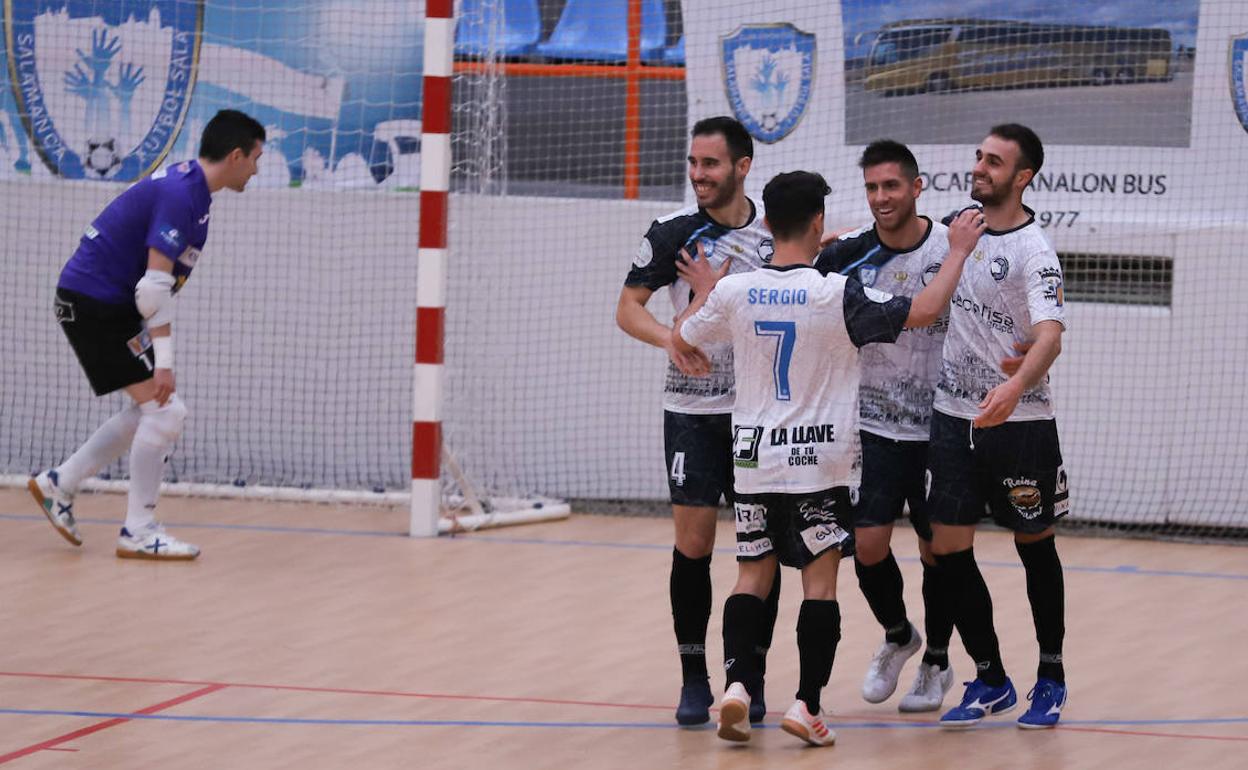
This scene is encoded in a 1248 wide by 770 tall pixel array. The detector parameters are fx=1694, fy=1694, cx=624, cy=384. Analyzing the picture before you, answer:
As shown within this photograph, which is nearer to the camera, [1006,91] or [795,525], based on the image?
[795,525]

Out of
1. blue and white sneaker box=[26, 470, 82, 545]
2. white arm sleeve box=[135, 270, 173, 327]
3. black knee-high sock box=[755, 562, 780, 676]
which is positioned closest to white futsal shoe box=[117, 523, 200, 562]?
blue and white sneaker box=[26, 470, 82, 545]

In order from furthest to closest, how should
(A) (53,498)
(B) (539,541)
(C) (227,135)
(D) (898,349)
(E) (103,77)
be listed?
(E) (103,77) < (B) (539,541) < (A) (53,498) < (C) (227,135) < (D) (898,349)

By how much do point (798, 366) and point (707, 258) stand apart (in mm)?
614

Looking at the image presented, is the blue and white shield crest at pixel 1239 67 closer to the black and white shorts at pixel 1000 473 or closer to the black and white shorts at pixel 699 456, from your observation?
the black and white shorts at pixel 1000 473

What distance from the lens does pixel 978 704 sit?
18.1 feet

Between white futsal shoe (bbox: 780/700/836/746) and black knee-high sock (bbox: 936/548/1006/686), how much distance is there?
68 centimetres

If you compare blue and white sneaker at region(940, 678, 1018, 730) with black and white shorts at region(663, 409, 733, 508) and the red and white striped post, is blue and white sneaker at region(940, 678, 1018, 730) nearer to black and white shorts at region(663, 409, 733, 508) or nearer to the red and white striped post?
black and white shorts at region(663, 409, 733, 508)

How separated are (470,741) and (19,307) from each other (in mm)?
5967

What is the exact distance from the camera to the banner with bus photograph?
356 inches

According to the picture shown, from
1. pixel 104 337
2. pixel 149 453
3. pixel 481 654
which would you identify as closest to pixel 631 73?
pixel 104 337

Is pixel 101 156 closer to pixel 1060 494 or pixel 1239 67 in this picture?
pixel 1239 67

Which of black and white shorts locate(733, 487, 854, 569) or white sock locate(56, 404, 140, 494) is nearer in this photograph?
black and white shorts locate(733, 487, 854, 569)

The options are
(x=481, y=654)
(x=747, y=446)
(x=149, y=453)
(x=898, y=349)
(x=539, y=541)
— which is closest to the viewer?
(x=747, y=446)

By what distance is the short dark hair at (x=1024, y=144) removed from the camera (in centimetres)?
536
